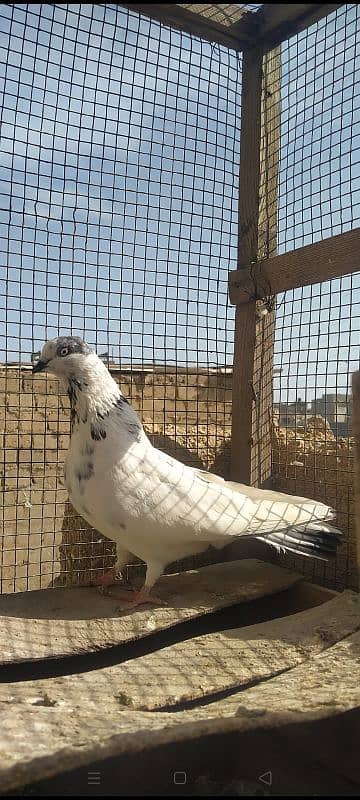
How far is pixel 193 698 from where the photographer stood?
5.40 ft

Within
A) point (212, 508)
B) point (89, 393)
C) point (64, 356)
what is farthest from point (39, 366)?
point (212, 508)

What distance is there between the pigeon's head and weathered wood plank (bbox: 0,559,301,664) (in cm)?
88

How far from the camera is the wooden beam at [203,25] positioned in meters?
2.55

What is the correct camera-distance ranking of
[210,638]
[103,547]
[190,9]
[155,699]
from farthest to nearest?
[103,547], [190,9], [210,638], [155,699]

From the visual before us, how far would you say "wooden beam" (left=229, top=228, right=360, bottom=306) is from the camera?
2.34 metres

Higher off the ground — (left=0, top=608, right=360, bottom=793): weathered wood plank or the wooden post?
the wooden post

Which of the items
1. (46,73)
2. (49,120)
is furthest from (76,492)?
(46,73)

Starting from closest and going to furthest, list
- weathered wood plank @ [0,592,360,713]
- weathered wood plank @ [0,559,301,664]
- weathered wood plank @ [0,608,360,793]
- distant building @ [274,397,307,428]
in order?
1. weathered wood plank @ [0,608,360,793]
2. weathered wood plank @ [0,592,360,713]
3. weathered wood plank @ [0,559,301,664]
4. distant building @ [274,397,307,428]

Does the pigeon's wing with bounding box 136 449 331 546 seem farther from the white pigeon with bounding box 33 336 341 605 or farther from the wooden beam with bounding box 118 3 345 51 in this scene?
the wooden beam with bounding box 118 3 345 51

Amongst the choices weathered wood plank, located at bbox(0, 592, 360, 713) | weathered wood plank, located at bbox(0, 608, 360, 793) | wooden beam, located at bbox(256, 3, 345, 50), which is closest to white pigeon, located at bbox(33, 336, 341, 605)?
weathered wood plank, located at bbox(0, 592, 360, 713)

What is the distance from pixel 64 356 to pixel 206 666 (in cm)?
125

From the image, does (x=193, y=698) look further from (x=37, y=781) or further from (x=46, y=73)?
(x=46, y=73)

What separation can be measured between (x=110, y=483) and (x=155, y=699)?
2.63 ft

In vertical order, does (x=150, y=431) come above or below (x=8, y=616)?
above
